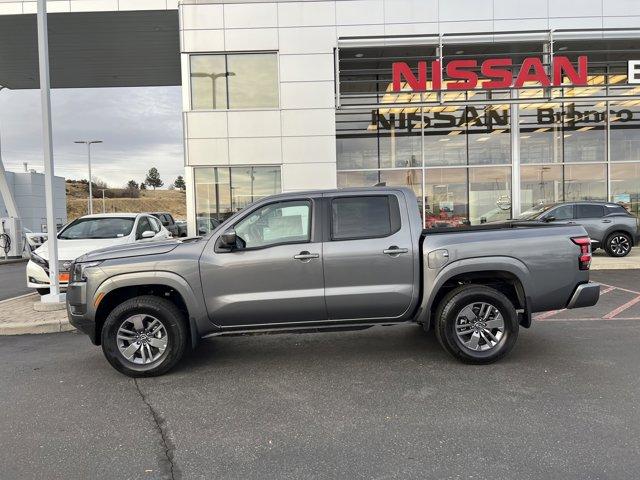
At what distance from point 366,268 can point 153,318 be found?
2.25m

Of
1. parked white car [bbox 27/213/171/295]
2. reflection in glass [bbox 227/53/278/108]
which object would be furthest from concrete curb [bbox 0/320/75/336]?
reflection in glass [bbox 227/53/278/108]

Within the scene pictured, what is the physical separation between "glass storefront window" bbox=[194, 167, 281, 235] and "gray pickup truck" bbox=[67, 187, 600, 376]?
10.9 m

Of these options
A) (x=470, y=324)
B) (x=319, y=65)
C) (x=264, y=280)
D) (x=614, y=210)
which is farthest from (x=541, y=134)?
(x=264, y=280)

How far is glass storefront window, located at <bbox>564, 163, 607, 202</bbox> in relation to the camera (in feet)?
59.0

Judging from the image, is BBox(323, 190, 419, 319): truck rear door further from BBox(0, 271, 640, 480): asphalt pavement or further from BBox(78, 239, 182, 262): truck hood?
BBox(78, 239, 182, 262): truck hood

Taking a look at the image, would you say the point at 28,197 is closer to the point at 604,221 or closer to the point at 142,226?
the point at 142,226

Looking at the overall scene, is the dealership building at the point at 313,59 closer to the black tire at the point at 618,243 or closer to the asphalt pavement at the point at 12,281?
the black tire at the point at 618,243

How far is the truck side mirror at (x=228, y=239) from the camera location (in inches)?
192

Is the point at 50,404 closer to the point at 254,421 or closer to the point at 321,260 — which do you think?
the point at 254,421

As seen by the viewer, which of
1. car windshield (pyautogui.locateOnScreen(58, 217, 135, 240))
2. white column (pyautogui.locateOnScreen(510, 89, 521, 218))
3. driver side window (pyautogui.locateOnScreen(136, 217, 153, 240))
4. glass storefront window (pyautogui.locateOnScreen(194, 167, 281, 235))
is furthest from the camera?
white column (pyautogui.locateOnScreen(510, 89, 521, 218))

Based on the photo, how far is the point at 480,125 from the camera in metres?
18.0

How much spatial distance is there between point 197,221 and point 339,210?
1157 centimetres

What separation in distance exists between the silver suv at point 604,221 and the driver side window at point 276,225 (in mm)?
9996

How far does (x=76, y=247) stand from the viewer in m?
9.51
